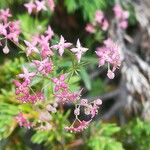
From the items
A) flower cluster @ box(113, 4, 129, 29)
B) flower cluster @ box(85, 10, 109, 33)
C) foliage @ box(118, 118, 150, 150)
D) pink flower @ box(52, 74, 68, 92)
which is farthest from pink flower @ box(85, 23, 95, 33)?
pink flower @ box(52, 74, 68, 92)

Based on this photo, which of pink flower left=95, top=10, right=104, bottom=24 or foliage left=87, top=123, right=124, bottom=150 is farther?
pink flower left=95, top=10, right=104, bottom=24

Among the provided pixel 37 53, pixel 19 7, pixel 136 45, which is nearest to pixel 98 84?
pixel 136 45

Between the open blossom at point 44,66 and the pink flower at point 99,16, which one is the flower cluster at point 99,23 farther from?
the open blossom at point 44,66

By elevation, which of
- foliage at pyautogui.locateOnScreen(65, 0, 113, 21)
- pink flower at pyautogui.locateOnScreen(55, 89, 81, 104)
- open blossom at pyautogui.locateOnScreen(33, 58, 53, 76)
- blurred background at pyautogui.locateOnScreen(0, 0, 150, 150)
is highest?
foliage at pyautogui.locateOnScreen(65, 0, 113, 21)

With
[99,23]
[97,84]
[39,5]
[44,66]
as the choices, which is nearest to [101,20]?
[99,23]

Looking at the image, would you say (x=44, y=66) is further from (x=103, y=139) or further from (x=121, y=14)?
(x=121, y=14)

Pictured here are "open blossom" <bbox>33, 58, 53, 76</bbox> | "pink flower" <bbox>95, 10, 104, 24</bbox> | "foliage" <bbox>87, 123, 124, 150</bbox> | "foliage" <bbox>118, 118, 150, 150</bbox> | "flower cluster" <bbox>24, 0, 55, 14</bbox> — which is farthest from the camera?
"pink flower" <bbox>95, 10, 104, 24</bbox>

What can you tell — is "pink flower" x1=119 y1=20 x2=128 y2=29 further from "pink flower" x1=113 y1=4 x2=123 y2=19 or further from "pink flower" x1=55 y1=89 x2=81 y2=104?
"pink flower" x1=55 y1=89 x2=81 y2=104
